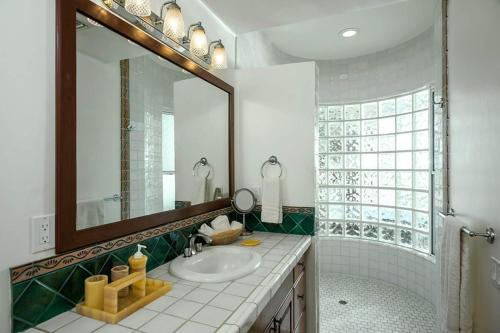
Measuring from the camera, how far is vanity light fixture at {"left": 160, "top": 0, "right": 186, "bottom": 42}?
144 cm

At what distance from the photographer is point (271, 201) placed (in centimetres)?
207

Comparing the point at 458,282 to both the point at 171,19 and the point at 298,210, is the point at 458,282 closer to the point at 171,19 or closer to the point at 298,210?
the point at 298,210

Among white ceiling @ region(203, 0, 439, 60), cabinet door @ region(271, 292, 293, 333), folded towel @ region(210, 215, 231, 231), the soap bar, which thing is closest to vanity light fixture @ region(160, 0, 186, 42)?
white ceiling @ region(203, 0, 439, 60)

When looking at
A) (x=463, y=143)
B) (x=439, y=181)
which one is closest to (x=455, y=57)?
(x=463, y=143)

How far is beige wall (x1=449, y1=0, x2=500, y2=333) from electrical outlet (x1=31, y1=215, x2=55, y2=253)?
172cm

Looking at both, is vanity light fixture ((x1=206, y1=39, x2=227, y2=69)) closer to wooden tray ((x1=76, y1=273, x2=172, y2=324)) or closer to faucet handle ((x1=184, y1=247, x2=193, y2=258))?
faucet handle ((x1=184, y1=247, x2=193, y2=258))

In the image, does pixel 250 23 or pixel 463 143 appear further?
pixel 250 23

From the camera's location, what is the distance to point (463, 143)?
158 centimetres

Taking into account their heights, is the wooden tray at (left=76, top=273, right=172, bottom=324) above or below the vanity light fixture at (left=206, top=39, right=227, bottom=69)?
below

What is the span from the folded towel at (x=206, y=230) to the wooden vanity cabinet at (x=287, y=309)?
526mm

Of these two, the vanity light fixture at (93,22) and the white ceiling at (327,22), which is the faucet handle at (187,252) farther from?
the white ceiling at (327,22)

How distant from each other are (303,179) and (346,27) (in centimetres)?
158

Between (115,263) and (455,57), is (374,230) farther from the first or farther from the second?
(115,263)

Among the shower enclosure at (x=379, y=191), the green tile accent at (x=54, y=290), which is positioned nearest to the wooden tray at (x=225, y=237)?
the green tile accent at (x=54, y=290)
